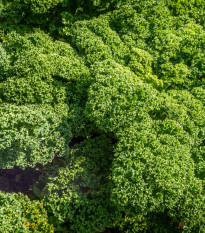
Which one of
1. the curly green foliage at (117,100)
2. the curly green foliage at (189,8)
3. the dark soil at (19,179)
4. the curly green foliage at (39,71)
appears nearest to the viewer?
the curly green foliage at (117,100)

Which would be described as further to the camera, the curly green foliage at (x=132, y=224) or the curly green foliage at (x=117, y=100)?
the curly green foliage at (x=132, y=224)

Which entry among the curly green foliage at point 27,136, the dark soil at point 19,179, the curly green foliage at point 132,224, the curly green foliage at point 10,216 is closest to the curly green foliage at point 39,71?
the curly green foliage at point 27,136

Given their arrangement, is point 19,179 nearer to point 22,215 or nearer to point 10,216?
point 22,215

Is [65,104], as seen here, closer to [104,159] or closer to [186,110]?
[104,159]

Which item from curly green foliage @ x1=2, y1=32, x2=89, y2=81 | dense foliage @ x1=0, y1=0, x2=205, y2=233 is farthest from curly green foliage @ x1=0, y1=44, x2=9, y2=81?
curly green foliage @ x1=2, y1=32, x2=89, y2=81

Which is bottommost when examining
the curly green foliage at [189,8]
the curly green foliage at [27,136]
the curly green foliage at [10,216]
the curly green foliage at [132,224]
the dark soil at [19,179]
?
the dark soil at [19,179]

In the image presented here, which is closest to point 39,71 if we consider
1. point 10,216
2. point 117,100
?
point 117,100

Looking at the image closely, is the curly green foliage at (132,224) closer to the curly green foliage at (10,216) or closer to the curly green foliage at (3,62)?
the curly green foliage at (10,216)
